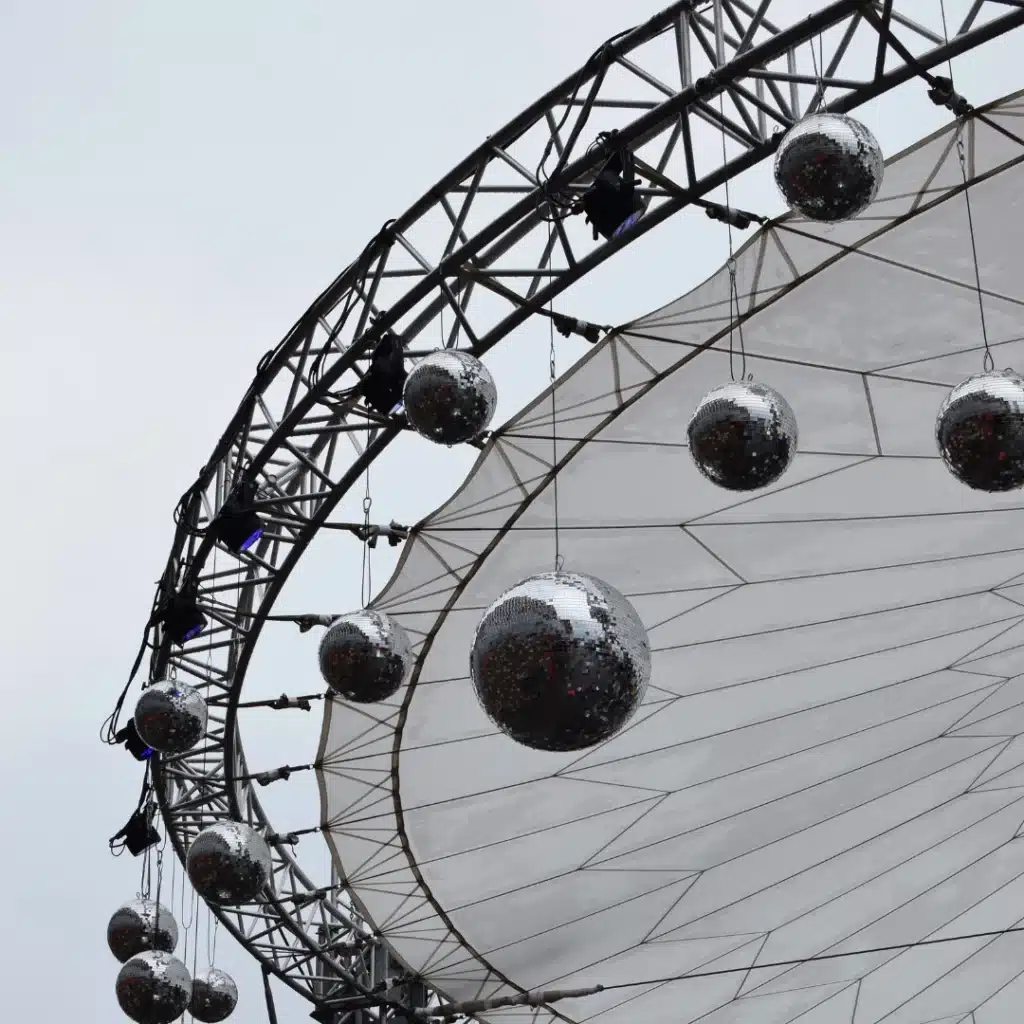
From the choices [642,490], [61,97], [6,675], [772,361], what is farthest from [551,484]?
[6,675]

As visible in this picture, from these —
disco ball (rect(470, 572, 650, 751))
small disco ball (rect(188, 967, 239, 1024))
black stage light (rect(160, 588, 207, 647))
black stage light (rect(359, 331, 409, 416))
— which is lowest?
disco ball (rect(470, 572, 650, 751))

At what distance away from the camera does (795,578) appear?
16062mm

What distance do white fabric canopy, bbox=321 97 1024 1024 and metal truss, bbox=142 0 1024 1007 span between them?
1207mm

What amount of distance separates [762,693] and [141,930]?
748cm

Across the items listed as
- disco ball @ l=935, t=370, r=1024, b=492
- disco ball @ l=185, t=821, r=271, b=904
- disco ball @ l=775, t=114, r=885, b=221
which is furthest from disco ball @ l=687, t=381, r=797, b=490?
disco ball @ l=185, t=821, r=271, b=904

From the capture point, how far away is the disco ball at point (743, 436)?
1044cm

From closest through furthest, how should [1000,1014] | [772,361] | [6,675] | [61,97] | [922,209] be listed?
1. [922,209]
2. [772,361]
3. [1000,1014]
4. [61,97]
5. [6,675]

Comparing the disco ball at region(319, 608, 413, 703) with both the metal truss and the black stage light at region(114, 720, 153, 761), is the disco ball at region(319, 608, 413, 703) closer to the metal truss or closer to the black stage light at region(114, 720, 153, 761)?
the metal truss

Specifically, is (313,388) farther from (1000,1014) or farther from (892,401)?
(1000,1014)

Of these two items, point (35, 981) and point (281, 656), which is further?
point (281, 656)

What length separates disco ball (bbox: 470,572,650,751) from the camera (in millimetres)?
7867

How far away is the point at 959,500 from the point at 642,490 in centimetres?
292

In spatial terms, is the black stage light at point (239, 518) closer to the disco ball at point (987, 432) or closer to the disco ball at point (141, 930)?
the disco ball at point (141, 930)

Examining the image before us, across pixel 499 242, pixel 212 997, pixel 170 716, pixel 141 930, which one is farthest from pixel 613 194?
pixel 212 997
